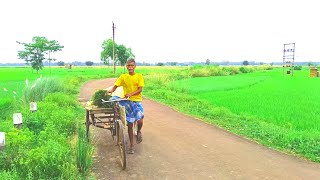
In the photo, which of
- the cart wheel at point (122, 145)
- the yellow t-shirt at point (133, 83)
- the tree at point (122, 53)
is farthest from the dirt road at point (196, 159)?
the tree at point (122, 53)

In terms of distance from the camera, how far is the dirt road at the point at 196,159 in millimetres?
5652

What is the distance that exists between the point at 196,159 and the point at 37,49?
56.7 m

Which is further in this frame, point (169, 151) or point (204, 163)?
point (169, 151)

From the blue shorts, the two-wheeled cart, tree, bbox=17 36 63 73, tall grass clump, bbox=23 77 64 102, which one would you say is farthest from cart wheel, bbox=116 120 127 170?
tree, bbox=17 36 63 73

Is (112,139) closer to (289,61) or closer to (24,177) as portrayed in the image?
(24,177)

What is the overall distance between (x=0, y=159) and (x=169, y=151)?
3.24m

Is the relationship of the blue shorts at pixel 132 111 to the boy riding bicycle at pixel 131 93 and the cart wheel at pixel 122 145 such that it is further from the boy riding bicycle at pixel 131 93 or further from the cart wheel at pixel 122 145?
the cart wheel at pixel 122 145

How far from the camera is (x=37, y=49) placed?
58.1m

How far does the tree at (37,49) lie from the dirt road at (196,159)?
171 feet

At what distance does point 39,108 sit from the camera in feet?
32.6

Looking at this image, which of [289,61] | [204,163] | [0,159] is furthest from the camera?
[289,61]

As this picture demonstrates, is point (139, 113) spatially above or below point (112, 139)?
above

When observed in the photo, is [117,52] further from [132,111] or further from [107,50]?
[132,111]

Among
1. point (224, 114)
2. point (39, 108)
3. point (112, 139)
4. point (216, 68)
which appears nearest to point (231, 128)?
point (224, 114)
